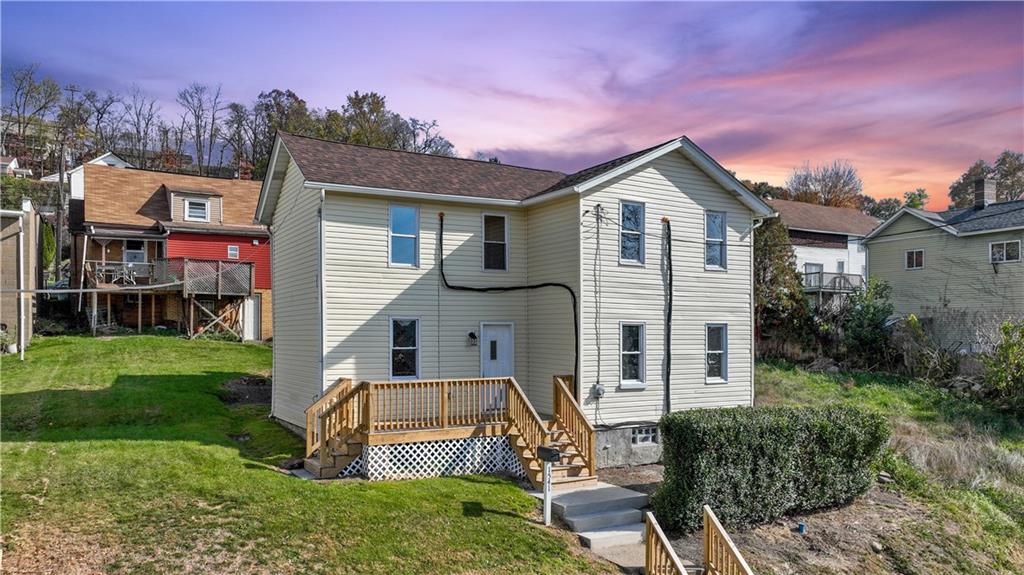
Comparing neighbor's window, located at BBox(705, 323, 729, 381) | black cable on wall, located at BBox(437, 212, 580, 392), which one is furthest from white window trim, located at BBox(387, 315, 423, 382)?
neighbor's window, located at BBox(705, 323, 729, 381)

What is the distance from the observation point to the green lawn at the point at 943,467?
40.8 feet

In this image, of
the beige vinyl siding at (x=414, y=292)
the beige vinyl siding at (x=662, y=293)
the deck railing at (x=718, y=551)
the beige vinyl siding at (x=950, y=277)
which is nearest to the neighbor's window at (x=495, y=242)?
the beige vinyl siding at (x=414, y=292)

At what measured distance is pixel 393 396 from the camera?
1475 cm

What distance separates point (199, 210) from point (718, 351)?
24.5m

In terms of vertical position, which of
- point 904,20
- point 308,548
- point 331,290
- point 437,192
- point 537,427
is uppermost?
point 904,20

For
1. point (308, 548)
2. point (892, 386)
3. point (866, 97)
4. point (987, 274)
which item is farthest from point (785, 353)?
point (308, 548)

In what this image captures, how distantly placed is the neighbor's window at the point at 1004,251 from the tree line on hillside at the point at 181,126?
1268 inches

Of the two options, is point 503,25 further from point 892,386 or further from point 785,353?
point 785,353

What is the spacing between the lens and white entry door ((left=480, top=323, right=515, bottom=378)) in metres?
16.3

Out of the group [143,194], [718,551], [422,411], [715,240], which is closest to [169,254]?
[143,194]

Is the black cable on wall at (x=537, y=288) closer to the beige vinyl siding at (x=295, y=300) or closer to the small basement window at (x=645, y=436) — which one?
the small basement window at (x=645, y=436)

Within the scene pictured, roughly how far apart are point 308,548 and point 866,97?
1646 cm

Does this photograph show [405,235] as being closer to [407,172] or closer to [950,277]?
[407,172]

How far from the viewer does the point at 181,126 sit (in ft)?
178
